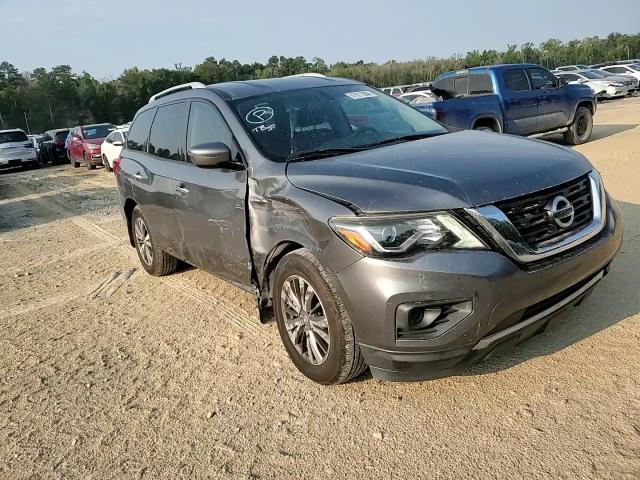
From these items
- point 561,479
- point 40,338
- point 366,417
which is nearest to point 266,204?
point 366,417

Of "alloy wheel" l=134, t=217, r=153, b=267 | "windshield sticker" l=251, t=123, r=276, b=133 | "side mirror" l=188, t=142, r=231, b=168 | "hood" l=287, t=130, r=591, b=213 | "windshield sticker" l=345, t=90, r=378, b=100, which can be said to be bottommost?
"alloy wheel" l=134, t=217, r=153, b=267

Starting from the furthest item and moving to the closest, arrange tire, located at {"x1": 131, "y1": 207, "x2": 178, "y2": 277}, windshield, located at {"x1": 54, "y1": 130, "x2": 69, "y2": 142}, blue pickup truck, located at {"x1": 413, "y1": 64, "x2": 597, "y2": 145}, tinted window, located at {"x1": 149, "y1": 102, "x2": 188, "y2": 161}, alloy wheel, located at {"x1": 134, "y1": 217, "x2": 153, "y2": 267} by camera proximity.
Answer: windshield, located at {"x1": 54, "y1": 130, "x2": 69, "y2": 142}
blue pickup truck, located at {"x1": 413, "y1": 64, "x2": 597, "y2": 145}
alloy wheel, located at {"x1": 134, "y1": 217, "x2": 153, "y2": 267}
tire, located at {"x1": 131, "y1": 207, "x2": 178, "y2": 277}
tinted window, located at {"x1": 149, "y1": 102, "x2": 188, "y2": 161}

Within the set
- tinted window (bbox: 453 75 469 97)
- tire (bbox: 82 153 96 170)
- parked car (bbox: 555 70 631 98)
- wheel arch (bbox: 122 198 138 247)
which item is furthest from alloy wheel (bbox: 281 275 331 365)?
parked car (bbox: 555 70 631 98)

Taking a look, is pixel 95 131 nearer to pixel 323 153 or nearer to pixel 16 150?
pixel 16 150

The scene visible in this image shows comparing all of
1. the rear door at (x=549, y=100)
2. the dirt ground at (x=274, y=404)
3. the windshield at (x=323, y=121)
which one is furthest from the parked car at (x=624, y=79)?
the windshield at (x=323, y=121)

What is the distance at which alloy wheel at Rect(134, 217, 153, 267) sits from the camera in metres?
5.68

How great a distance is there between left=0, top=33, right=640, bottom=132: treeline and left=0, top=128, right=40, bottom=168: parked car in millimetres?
26194

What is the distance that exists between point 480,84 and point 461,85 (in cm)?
41

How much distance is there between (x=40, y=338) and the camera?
14.7 ft

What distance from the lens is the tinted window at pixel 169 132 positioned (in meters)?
4.56

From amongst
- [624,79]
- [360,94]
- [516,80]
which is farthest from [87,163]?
[624,79]

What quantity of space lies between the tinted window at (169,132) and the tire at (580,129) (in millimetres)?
10343

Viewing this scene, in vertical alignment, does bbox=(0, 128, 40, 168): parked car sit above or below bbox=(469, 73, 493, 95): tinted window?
below

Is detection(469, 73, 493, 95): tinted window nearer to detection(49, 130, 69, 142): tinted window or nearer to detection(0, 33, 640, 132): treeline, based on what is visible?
detection(49, 130, 69, 142): tinted window
